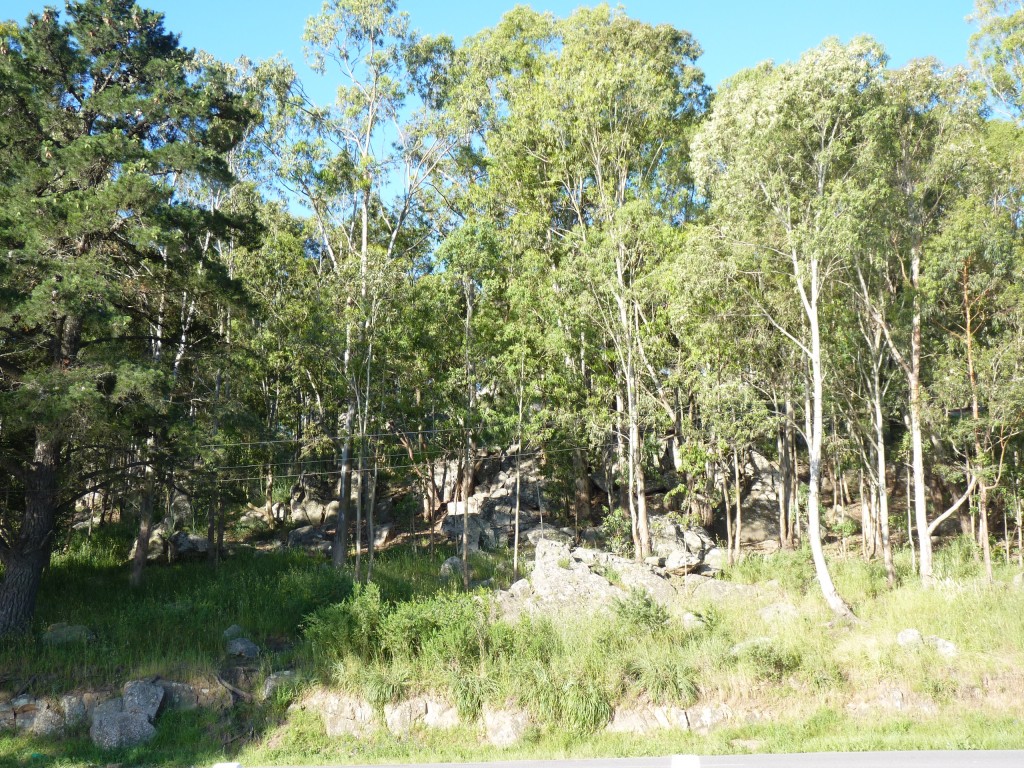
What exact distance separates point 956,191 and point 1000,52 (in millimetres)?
8147

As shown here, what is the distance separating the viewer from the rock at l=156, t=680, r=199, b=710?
1330 cm

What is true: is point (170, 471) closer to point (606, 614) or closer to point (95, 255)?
point (95, 255)

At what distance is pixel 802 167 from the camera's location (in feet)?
58.9

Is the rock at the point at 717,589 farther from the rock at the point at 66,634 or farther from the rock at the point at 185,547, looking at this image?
the rock at the point at 185,547

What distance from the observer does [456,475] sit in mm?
29969

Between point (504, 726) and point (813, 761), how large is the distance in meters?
4.87

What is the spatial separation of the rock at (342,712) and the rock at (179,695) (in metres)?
1.99

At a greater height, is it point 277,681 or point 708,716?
point 277,681

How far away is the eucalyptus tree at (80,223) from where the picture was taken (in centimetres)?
1436

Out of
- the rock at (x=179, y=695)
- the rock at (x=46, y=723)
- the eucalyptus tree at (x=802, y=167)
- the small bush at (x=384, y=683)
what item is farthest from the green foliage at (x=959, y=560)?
the rock at (x=46, y=723)

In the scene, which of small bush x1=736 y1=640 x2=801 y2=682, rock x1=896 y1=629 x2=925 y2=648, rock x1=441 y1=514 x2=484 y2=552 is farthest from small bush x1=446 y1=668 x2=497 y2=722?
rock x1=441 y1=514 x2=484 y2=552

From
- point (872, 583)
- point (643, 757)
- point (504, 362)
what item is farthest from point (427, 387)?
point (643, 757)

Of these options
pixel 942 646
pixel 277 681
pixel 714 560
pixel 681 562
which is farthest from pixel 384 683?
pixel 714 560

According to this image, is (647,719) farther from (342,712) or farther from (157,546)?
(157,546)
